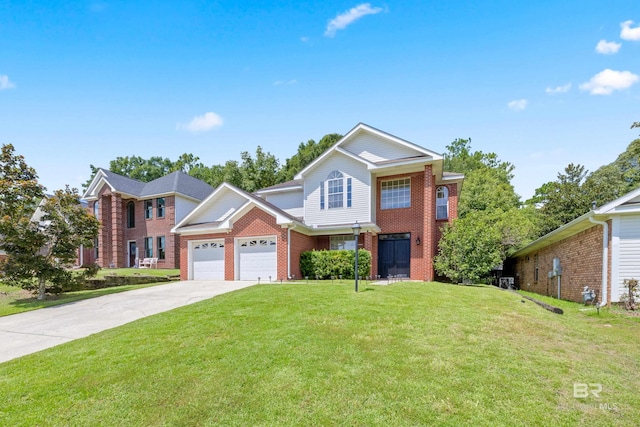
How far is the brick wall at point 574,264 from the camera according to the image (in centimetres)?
1043

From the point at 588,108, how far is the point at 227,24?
1554 cm

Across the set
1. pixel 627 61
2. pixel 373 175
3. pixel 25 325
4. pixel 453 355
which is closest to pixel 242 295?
pixel 25 325

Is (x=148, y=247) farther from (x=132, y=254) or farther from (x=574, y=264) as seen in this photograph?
(x=574, y=264)

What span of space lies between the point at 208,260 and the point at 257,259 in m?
3.36

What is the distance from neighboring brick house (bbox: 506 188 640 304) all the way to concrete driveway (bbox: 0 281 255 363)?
44.2ft

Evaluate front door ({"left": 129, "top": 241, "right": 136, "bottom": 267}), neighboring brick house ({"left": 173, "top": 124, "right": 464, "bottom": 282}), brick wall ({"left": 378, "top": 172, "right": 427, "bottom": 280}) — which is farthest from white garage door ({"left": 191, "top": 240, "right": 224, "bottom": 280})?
front door ({"left": 129, "top": 241, "right": 136, "bottom": 267})

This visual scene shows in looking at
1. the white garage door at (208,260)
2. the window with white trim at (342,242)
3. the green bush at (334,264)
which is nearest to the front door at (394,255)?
the window with white trim at (342,242)

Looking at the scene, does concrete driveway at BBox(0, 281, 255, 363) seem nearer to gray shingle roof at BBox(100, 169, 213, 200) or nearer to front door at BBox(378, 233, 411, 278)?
front door at BBox(378, 233, 411, 278)

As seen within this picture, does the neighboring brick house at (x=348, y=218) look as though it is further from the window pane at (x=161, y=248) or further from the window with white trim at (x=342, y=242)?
the window pane at (x=161, y=248)

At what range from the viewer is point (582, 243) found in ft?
38.3

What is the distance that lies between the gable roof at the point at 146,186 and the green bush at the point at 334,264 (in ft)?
45.9

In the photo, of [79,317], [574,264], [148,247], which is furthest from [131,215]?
[574,264]

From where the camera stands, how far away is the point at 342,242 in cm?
1706

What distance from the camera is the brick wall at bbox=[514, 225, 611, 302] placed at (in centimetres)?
1043
